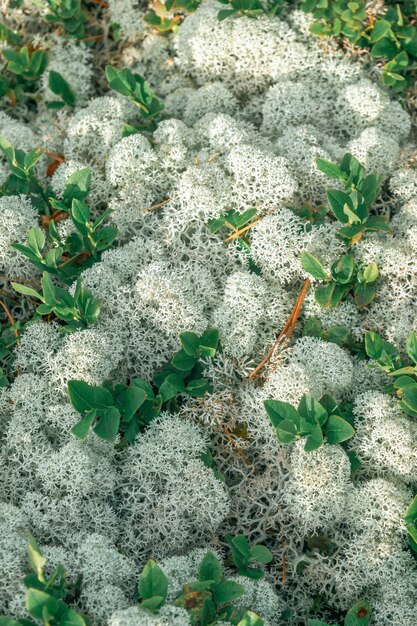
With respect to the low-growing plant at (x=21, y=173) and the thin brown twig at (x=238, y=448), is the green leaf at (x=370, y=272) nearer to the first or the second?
the thin brown twig at (x=238, y=448)

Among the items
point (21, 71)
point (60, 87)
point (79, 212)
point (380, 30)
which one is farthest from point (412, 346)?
point (21, 71)

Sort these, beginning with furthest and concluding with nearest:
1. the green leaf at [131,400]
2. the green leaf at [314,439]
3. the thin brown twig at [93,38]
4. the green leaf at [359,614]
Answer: the thin brown twig at [93,38] → the green leaf at [131,400] → the green leaf at [314,439] → the green leaf at [359,614]

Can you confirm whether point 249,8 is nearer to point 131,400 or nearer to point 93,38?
point 93,38

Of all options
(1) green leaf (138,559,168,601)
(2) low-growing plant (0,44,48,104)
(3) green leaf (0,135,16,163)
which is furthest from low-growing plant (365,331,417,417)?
(2) low-growing plant (0,44,48,104)

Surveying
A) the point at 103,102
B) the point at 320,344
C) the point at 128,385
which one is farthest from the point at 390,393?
the point at 103,102

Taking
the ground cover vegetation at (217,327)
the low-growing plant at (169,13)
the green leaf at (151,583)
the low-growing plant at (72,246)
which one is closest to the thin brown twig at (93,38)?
the ground cover vegetation at (217,327)

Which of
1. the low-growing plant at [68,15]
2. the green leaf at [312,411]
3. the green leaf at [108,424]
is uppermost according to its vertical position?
the low-growing plant at [68,15]

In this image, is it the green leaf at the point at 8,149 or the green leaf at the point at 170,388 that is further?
the green leaf at the point at 8,149

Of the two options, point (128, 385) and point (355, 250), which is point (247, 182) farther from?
point (128, 385)
